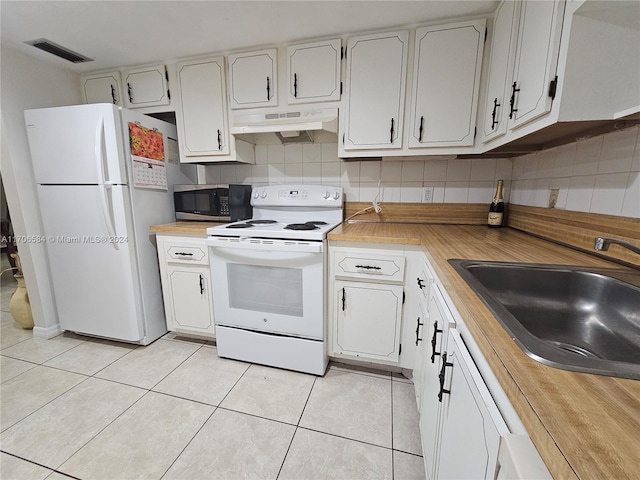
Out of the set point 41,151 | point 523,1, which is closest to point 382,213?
point 523,1

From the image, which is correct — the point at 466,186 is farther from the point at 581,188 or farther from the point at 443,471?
the point at 443,471

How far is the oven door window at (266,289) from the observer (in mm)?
1618

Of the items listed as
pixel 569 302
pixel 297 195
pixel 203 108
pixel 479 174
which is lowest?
pixel 569 302

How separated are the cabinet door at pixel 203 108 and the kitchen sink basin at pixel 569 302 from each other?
182cm

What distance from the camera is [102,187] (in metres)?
1.68

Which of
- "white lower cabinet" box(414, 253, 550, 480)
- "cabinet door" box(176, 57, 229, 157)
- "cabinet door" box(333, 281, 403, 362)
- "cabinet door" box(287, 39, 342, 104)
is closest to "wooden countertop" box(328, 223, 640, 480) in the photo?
"white lower cabinet" box(414, 253, 550, 480)

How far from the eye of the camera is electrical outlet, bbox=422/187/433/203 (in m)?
1.97

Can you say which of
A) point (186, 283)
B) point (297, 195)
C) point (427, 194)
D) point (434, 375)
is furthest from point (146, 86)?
point (434, 375)

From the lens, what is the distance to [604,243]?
729mm

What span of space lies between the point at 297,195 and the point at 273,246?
0.60m

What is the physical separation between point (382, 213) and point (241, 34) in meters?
1.50

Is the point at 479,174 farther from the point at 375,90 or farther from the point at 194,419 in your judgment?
the point at 194,419

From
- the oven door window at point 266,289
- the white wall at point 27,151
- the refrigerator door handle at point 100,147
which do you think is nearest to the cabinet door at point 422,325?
the oven door window at point 266,289

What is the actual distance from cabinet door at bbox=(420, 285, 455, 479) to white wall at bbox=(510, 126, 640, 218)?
716mm
